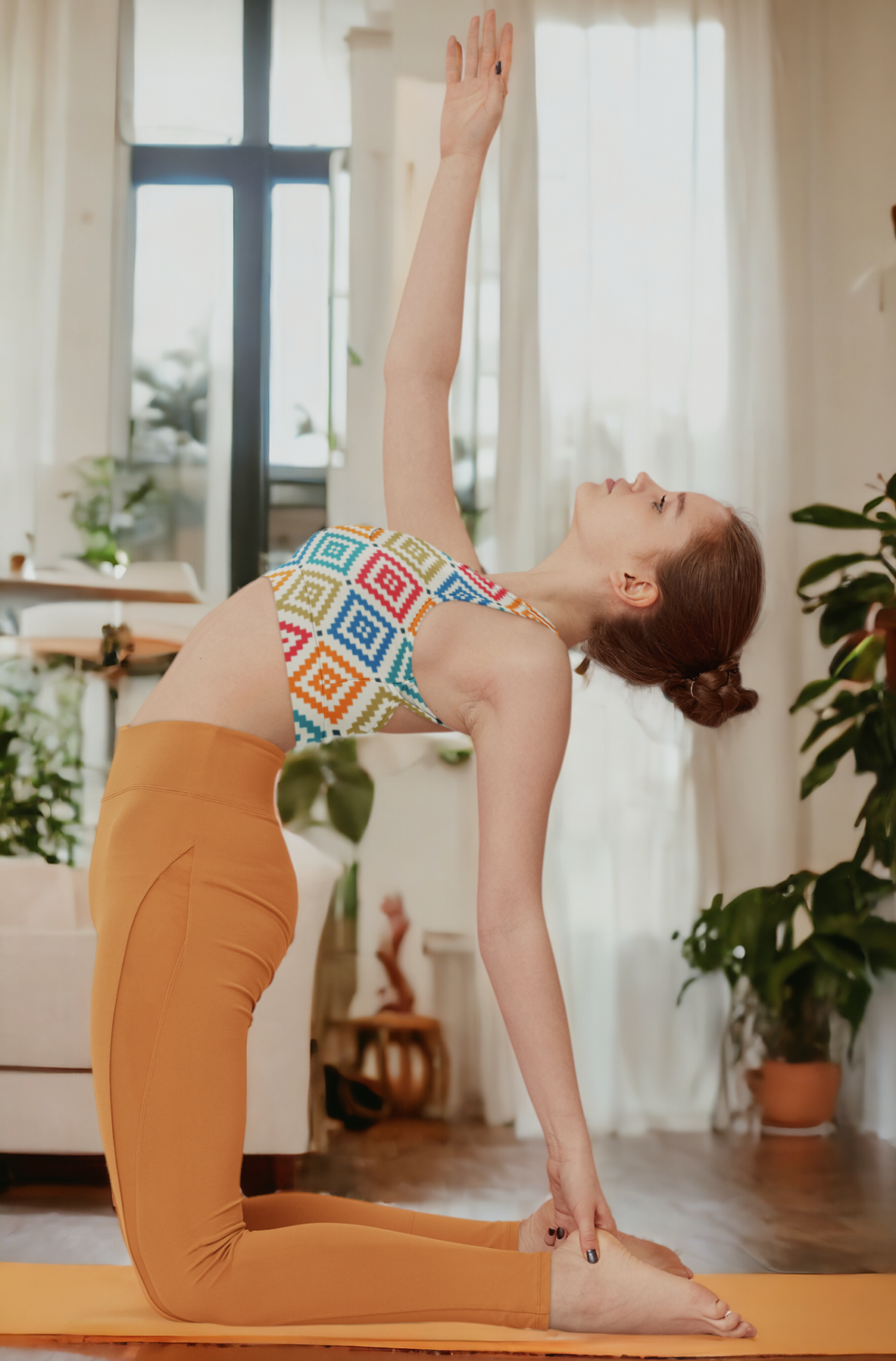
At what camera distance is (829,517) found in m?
2.57

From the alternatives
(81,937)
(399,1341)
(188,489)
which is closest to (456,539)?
(399,1341)

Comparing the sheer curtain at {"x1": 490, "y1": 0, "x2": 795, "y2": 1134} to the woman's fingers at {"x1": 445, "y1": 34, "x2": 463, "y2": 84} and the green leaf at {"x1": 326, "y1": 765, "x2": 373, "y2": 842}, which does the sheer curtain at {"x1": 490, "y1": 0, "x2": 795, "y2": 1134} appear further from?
the woman's fingers at {"x1": 445, "y1": 34, "x2": 463, "y2": 84}

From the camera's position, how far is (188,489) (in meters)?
2.91

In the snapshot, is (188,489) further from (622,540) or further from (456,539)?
(622,540)

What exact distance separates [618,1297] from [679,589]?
0.82 meters

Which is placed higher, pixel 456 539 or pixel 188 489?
pixel 188 489

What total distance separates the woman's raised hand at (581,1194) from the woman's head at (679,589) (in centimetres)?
61

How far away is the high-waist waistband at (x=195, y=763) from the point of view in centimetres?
118

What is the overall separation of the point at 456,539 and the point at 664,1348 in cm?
104

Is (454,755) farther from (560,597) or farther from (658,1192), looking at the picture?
(560,597)

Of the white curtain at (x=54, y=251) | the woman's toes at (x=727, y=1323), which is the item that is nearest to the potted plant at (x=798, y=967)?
the woman's toes at (x=727, y=1323)

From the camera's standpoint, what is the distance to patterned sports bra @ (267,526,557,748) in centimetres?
123

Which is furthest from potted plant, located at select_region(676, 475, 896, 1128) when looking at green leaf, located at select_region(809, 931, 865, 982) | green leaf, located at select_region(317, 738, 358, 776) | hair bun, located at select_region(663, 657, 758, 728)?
hair bun, located at select_region(663, 657, 758, 728)

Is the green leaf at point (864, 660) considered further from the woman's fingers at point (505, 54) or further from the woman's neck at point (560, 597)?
the woman's fingers at point (505, 54)
